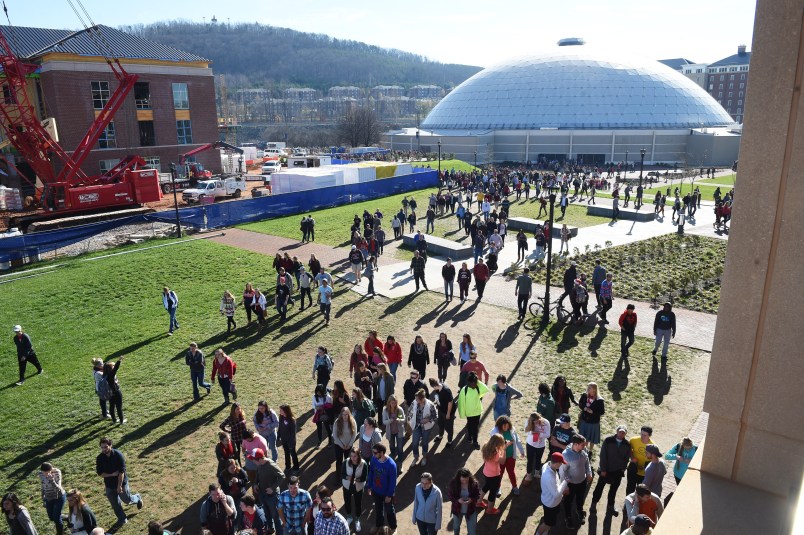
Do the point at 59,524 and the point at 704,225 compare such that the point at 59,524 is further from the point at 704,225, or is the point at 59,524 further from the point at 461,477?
the point at 704,225

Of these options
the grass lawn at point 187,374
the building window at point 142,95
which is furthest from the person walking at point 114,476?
the building window at point 142,95

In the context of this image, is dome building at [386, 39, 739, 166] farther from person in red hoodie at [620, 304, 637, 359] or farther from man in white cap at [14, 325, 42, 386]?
man in white cap at [14, 325, 42, 386]

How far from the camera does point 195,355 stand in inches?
492

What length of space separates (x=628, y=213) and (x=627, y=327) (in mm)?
21190

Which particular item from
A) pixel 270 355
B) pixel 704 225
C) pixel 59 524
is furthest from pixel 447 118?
pixel 59 524

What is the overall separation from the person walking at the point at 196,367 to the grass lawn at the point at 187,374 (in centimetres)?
31

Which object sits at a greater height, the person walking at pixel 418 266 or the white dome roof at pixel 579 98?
the white dome roof at pixel 579 98

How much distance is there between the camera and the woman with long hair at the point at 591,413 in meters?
9.30

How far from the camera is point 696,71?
504 ft

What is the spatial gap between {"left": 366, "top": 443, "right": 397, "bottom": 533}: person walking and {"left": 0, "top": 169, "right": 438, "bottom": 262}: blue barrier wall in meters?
24.5

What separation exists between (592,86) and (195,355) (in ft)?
255

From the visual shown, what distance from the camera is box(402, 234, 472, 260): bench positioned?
24.8m

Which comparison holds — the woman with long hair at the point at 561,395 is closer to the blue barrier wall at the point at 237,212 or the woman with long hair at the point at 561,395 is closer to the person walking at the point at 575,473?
the person walking at the point at 575,473

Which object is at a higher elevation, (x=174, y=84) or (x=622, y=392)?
(x=174, y=84)
